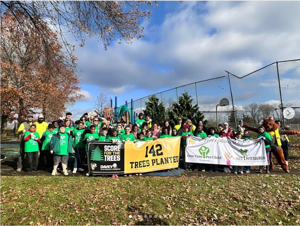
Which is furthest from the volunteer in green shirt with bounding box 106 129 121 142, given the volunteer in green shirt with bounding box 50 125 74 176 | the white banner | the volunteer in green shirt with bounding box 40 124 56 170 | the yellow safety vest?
the yellow safety vest

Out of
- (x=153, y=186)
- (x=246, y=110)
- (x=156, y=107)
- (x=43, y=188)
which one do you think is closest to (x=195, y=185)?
(x=153, y=186)

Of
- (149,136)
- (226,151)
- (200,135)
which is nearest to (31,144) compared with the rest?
(149,136)

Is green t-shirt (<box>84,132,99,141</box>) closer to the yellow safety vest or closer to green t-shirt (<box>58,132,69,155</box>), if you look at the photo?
green t-shirt (<box>58,132,69,155</box>)

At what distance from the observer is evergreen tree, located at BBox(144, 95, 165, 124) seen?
1772 centimetres

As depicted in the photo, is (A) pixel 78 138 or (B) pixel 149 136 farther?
(B) pixel 149 136

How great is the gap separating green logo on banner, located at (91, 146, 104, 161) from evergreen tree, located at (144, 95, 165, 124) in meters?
9.76

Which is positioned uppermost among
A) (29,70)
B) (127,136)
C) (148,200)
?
(29,70)

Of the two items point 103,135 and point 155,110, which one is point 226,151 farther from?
point 155,110

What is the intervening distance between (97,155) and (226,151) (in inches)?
207

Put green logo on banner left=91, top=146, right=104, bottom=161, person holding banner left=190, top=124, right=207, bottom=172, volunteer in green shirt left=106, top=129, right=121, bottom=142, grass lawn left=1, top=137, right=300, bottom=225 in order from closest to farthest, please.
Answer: grass lawn left=1, top=137, right=300, bottom=225 < green logo on banner left=91, top=146, right=104, bottom=161 < volunteer in green shirt left=106, top=129, right=121, bottom=142 < person holding banner left=190, top=124, right=207, bottom=172

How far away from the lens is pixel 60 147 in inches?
323

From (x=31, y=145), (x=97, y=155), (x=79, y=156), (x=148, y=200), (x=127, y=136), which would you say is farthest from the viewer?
(x=127, y=136)

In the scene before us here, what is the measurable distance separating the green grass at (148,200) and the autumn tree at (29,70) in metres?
4.88

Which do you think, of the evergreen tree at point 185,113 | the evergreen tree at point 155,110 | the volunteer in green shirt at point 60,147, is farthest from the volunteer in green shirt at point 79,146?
the evergreen tree at point 155,110
